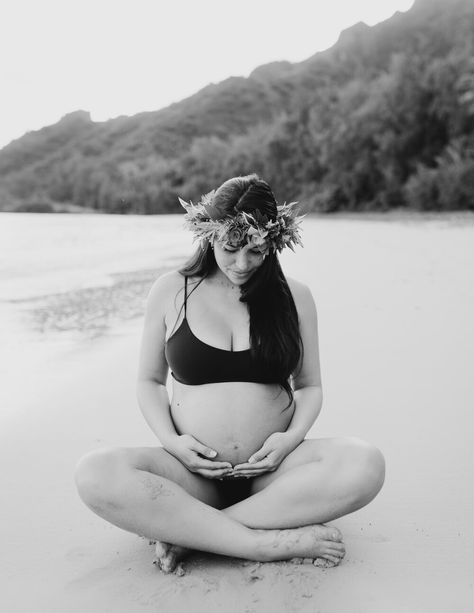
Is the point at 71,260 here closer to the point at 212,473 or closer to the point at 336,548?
the point at 212,473

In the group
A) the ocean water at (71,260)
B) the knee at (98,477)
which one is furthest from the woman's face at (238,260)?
the ocean water at (71,260)

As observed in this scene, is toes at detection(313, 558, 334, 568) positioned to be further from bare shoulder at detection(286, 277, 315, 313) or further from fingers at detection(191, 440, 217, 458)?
bare shoulder at detection(286, 277, 315, 313)

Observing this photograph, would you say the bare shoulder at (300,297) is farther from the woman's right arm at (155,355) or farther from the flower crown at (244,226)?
the woman's right arm at (155,355)

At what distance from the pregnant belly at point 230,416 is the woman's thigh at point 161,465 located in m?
0.14

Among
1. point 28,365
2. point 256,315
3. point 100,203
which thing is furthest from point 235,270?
point 100,203

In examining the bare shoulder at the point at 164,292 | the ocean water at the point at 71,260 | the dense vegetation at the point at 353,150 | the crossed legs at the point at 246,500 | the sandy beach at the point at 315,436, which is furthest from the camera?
the dense vegetation at the point at 353,150

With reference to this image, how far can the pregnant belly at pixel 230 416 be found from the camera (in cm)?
262

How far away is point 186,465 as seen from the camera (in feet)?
8.63

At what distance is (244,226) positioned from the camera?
2639 mm

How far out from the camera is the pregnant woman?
96.7 inches

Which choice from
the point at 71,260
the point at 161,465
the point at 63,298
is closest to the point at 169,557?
the point at 161,465

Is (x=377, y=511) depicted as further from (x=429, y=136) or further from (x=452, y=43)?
(x=452, y=43)

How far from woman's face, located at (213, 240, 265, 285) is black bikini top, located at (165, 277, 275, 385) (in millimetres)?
307

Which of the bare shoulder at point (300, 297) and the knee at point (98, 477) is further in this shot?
the bare shoulder at point (300, 297)
